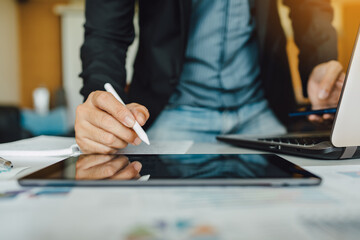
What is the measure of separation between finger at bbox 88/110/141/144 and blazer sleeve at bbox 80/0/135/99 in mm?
192

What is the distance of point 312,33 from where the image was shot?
35.0 inches

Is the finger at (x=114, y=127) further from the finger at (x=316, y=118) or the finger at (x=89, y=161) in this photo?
the finger at (x=316, y=118)

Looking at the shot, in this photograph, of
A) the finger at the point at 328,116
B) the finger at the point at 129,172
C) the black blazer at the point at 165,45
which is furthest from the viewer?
the black blazer at the point at 165,45

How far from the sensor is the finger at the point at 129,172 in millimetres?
276

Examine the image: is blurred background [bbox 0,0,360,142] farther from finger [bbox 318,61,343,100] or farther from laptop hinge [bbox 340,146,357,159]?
laptop hinge [bbox 340,146,357,159]

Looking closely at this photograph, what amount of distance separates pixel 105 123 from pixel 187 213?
30 cm

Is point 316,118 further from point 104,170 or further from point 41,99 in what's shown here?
point 41,99

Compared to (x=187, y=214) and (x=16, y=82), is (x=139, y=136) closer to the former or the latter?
(x=187, y=214)

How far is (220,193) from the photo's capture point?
0.24 metres

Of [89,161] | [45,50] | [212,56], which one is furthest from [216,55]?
[45,50]

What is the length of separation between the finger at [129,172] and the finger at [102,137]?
5.6 inches

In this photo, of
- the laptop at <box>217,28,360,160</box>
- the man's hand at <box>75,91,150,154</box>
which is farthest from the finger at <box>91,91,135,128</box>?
the laptop at <box>217,28,360,160</box>

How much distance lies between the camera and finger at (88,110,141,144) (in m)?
0.46

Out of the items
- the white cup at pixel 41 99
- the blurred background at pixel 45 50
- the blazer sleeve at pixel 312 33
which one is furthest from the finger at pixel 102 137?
the white cup at pixel 41 99
